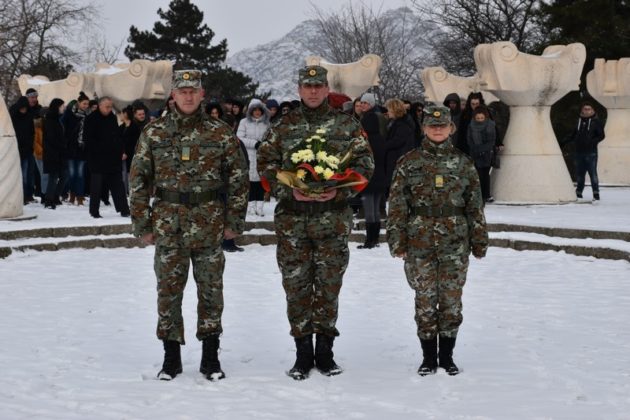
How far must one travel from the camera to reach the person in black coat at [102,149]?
13828 mm

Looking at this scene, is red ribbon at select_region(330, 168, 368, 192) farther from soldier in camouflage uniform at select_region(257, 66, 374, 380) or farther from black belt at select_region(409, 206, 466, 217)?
black belt at select_region(409, 206, 466, 217)

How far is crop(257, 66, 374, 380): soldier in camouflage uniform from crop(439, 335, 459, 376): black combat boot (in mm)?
639

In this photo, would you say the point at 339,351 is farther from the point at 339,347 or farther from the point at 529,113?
the point at 529,113

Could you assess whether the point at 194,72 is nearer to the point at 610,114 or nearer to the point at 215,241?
the point at 215,241

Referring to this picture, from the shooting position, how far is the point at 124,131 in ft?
49.2

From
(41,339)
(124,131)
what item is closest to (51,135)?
(124,131)

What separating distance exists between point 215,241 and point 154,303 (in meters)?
2.89

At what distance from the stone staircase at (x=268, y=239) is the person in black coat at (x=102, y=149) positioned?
996 mm

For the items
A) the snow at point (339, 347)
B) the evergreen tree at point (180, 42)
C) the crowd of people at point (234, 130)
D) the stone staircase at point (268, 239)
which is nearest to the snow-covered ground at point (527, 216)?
the stone staircase at point (268, 239)

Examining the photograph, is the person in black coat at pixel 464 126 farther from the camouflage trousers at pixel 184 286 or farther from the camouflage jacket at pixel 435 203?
the camouflage trousers at pixel 184 286

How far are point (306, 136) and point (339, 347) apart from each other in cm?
162

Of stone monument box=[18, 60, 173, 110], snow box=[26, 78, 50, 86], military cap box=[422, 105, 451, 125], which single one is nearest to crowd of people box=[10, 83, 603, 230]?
stone monument box=[18, 60, 173, 110]

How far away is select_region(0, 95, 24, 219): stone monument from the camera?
520 inches

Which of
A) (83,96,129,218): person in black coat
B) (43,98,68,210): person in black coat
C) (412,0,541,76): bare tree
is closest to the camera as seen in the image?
(83,96,129,218): person in black coat
